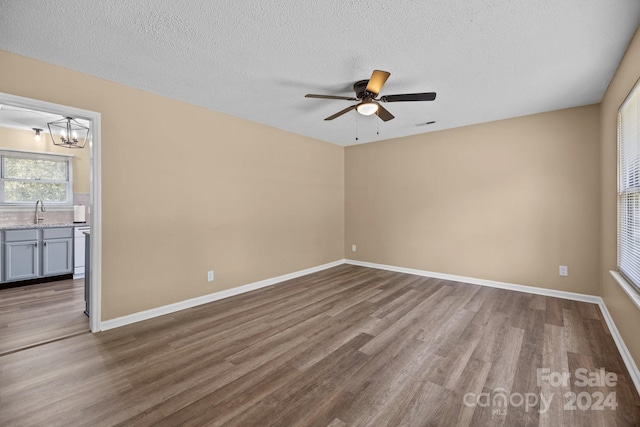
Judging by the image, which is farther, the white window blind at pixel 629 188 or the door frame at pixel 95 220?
the door frame at pixel 95 220

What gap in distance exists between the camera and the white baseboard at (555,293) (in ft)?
6.69

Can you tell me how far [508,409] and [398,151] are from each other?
4174 millimetres

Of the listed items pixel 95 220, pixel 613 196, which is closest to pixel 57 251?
pixel 95 220

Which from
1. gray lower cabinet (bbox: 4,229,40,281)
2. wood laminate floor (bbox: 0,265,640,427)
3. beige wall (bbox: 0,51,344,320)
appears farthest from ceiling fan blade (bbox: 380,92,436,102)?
gray lower cabinet (bbox: 4,229,40,281)

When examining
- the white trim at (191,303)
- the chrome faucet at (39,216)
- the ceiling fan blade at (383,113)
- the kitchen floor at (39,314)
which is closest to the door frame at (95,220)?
the white trim at (191,303)

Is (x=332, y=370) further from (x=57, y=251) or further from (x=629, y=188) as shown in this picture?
(x=57, y=251)

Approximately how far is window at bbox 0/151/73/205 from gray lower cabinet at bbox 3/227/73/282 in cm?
83

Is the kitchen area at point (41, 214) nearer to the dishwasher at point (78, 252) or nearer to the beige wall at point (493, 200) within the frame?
the dishwasher at point (78, 252)

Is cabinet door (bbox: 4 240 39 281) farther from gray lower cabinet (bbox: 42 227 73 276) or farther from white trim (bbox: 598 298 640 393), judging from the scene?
white trim (bbox: 598 298 640 393)

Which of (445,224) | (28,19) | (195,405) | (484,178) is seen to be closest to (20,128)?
(28,19)

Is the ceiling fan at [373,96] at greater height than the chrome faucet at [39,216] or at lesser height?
greater

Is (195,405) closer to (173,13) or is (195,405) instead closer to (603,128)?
(173,13)

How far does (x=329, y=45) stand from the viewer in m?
2.21

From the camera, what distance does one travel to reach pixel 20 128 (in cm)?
462
